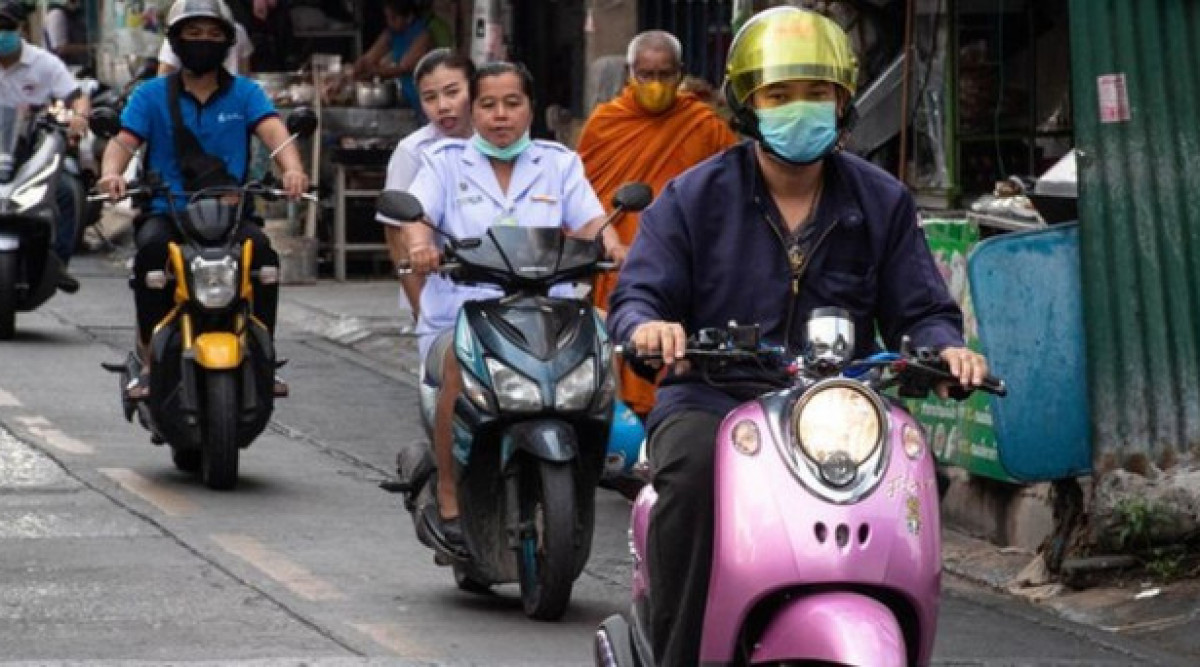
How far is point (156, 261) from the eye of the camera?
1073 cm

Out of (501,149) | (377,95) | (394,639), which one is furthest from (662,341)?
(377,95)

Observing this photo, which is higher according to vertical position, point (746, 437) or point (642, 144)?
point (642, 144)

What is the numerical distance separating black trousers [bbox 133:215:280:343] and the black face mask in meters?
0.59

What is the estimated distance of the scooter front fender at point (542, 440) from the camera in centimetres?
798

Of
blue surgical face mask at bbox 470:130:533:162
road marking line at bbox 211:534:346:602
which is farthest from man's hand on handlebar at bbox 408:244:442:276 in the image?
road marking line at bbox 211:534:346:602

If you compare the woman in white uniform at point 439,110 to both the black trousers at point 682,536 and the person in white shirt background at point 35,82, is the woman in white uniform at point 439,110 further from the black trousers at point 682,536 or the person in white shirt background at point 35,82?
the person in white shirt background at point 35,82

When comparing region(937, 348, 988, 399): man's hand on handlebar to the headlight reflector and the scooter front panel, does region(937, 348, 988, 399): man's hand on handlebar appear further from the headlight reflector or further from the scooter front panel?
the headlight reflector

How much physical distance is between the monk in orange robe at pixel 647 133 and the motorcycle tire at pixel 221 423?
194 cm

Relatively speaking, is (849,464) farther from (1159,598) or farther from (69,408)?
(69,408)

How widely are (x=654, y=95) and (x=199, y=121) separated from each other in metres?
1.97

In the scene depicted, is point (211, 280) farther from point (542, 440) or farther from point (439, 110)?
point (542, 440)

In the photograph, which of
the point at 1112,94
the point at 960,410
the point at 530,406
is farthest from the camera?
the point at 960,410

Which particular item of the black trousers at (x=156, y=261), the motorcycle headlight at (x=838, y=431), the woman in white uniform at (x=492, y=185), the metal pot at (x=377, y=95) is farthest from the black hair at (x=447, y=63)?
the metal pot at (x=377, y=95)

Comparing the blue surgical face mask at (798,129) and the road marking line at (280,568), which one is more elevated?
the blue surgical face mask at (798,129)
